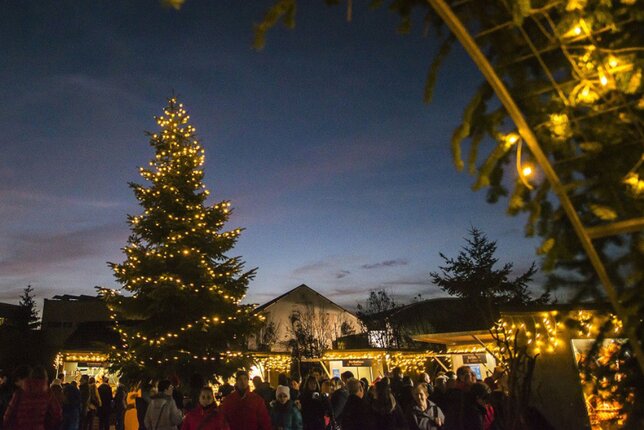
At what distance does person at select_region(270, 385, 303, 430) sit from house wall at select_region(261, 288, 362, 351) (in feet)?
98.1

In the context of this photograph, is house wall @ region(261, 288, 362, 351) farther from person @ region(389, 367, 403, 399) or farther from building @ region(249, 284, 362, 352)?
person @ region(389, 367, 403, 399)

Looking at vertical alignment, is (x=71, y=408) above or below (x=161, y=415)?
below

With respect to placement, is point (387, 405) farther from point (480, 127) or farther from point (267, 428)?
point (480, 127)

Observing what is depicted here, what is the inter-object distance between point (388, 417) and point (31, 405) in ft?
17.0

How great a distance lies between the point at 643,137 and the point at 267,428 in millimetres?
6073

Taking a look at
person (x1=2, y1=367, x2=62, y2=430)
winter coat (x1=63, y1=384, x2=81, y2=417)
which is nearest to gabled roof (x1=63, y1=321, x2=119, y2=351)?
winter coat (x1=63, y1=384, x2=81, y2=417)

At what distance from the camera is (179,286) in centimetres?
1548

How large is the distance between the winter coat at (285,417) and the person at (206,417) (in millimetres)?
2638

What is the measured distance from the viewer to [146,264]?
626 inches

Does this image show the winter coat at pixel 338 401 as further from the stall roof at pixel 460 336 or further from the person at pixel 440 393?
the stall roof at pixel 460 336

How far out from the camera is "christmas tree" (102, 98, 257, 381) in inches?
598

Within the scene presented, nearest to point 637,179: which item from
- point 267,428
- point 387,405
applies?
point 387,405

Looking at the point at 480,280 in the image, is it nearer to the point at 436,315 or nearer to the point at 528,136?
the point at 436,315

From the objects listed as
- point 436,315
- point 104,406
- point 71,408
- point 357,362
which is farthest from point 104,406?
point 436,315
